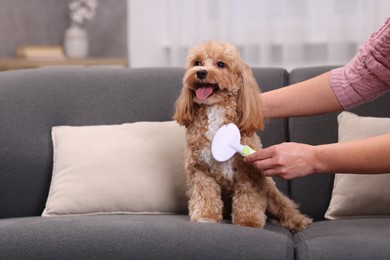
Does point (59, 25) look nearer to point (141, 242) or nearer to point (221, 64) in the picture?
point (221, 64)

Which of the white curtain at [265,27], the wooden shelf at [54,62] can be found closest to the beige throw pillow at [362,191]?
the white curtain at [265,27]

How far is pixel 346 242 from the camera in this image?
149cm

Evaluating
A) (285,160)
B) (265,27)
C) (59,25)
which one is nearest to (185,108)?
(285,160)

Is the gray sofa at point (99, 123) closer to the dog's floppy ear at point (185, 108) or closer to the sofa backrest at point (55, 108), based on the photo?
the sofa backrest at point (55, 108)

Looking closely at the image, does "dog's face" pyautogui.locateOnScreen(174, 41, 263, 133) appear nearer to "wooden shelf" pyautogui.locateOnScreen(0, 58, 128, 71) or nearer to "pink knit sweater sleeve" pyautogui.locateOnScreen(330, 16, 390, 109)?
"pink knit sweater sleeve" pyautogui.locateOnScreen(330, 16, 390, 109)

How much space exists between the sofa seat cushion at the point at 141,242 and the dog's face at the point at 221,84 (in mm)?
302

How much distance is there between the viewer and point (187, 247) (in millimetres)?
1474

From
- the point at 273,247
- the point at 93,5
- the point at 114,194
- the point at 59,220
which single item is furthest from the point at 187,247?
the point at 93,5

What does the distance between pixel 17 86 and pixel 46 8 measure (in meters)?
1.65

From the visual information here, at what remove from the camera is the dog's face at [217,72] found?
1630mm

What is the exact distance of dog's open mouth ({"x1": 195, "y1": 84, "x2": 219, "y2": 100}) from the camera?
1.64m

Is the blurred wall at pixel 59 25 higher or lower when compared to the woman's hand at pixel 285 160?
higher

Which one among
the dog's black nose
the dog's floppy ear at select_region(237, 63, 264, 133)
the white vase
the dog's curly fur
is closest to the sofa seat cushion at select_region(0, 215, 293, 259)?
the dog's curly fur

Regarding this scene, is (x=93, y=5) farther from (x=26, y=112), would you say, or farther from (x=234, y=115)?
(x=234, y=115)
